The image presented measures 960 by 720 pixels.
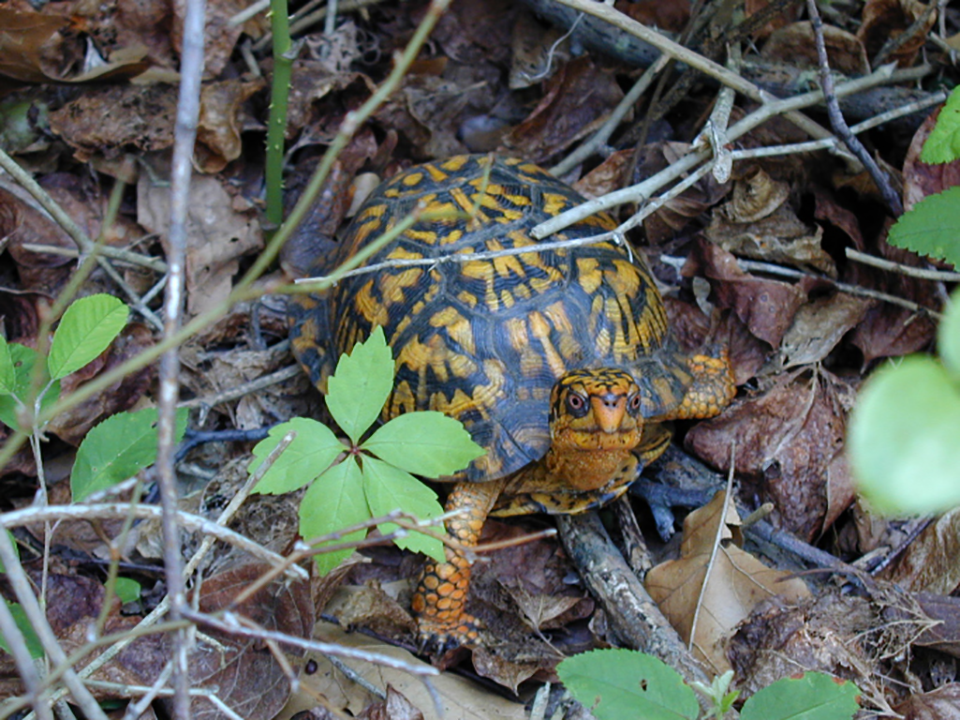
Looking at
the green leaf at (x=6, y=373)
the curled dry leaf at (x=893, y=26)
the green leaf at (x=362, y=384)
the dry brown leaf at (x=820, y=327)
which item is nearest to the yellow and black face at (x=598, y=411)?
the green leaf at (x=362, y=384)

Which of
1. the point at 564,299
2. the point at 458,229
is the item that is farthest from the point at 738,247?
the point at 458,229

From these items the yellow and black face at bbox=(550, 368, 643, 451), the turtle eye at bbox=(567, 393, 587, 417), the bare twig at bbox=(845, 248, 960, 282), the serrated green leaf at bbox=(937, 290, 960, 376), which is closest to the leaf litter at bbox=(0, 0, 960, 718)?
the bare twig at bbox=(845, 248, 960, 282)

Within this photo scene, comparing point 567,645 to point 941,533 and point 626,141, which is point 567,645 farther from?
point 626,141

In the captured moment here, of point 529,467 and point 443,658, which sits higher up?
point 529,467

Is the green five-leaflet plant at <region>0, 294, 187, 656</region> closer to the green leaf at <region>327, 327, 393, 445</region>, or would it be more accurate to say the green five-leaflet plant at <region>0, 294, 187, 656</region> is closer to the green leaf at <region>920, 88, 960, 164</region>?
the green leaf at <region>327, 327, 393, 445</region>

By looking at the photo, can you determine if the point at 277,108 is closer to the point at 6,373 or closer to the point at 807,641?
the point at 6,373

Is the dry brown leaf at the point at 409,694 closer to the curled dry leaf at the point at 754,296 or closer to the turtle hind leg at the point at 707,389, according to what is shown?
the turtle hind leg at the point at 707,389
